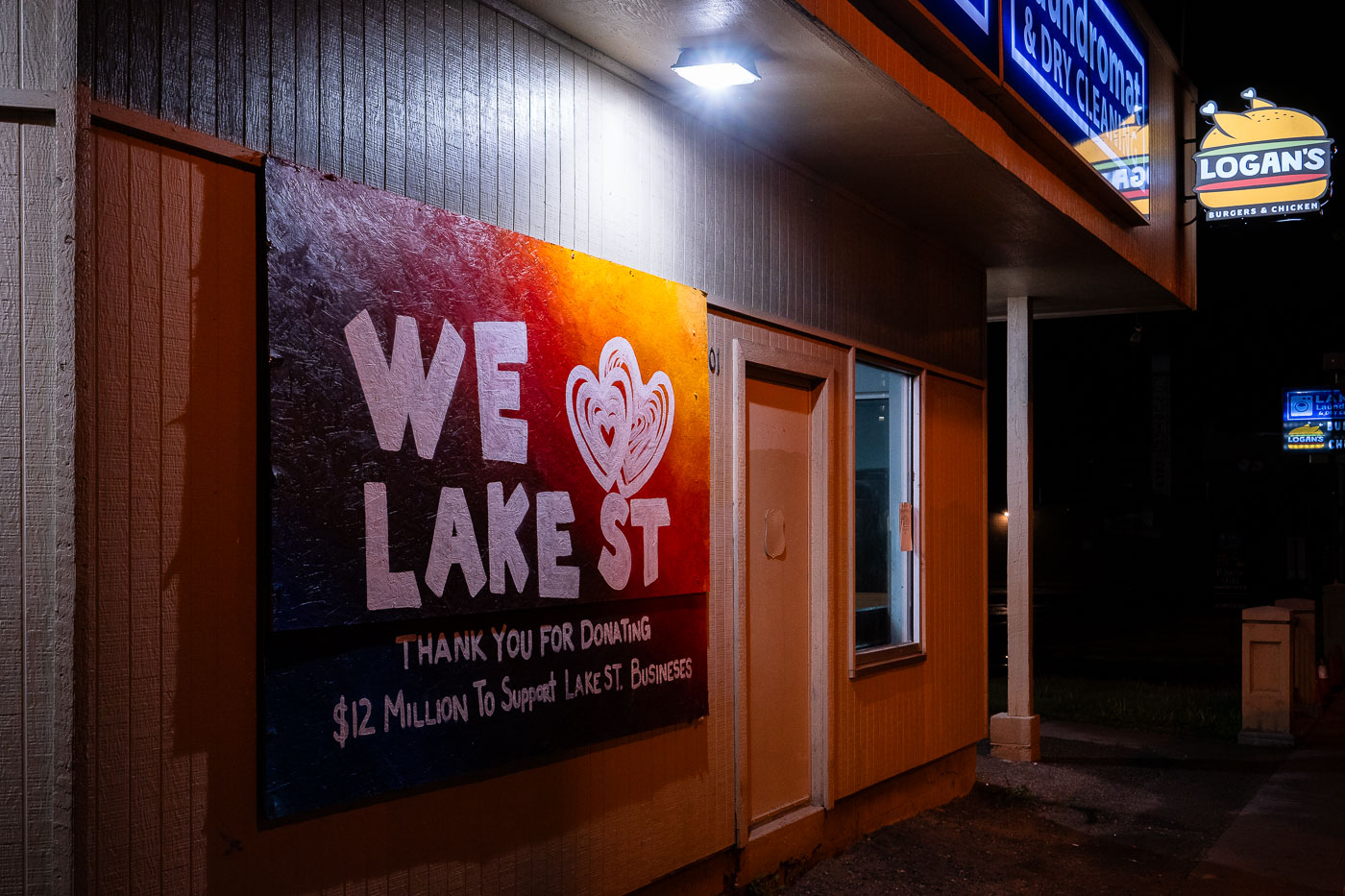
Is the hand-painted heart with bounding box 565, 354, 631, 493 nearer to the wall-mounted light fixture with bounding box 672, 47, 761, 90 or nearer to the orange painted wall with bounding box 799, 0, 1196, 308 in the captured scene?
the wall-mounted light fixture with bounding box 672, 47, 761, 90

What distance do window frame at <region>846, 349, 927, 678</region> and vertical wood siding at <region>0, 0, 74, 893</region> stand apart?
4654 millimetres

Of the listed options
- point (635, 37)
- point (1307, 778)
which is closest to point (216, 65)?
point (635, 37)

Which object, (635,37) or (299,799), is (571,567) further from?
(635,37)

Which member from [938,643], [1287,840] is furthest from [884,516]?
[1287,840]

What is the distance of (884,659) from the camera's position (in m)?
7.39

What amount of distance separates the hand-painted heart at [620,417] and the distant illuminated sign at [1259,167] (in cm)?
825

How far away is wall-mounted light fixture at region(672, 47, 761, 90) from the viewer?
4.91 metres

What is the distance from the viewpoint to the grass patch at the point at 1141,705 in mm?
12164

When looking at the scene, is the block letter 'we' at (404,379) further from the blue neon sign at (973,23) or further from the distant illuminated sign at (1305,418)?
the distant illuminated sign at (1305,418)

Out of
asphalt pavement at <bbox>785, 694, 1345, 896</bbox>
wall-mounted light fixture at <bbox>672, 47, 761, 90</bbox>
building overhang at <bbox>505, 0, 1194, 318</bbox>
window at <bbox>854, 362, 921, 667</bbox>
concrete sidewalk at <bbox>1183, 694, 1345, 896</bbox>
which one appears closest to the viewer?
building overhang at <bbox>505, 0, 1194, 318</bbox>

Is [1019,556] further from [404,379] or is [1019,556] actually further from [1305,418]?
[1305,418]

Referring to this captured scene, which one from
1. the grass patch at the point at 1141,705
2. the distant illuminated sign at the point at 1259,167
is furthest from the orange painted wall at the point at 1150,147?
the grass patch at the point at 1141,705

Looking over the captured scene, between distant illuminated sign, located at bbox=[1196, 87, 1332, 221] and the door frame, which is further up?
distant illuminated sign, located at bbox=[1196, 87, 1332, 221]

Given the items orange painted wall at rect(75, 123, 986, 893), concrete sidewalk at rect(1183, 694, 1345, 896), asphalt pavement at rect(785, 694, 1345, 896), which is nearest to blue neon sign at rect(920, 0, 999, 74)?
orange painted wall at rect(75, 123, 986, 893)
